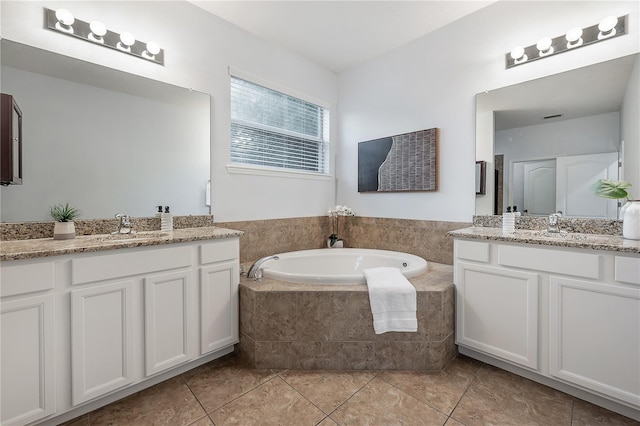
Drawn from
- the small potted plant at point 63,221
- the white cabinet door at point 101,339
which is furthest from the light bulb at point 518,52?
the small potted plant at point 63,221

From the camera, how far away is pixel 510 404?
1616mm

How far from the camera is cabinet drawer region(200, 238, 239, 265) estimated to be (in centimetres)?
192

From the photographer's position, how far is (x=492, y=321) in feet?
6.27

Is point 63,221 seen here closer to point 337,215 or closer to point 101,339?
point 101,339

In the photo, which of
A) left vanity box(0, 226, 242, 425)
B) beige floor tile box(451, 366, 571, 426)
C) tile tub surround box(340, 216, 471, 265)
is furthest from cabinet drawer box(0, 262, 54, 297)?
tile tub surround box(340, 216, 471, 265)

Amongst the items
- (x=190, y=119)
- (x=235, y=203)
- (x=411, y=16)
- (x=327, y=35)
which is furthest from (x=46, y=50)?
(x=411, y=16)

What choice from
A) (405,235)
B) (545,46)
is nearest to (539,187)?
(545,46)

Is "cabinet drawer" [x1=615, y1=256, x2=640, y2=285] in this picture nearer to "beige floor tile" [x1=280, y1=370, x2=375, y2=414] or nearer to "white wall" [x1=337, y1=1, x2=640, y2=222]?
"white wall" [x1=337, y1=1, x2=640, y2=222]

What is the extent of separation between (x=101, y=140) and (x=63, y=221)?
0.59 m

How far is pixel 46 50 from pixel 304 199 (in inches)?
90.3

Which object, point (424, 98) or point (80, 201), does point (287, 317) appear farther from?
point (424, 98)

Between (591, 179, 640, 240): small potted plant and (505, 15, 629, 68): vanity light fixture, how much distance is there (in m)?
0.96

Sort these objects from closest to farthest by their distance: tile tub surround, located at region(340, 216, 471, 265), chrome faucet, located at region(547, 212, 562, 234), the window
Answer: chrome faucet, located at region(547, 212, 562, 234), tile tub surround, located at region(340, 216, 471, 265), the window

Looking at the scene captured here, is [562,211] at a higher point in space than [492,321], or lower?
higher
